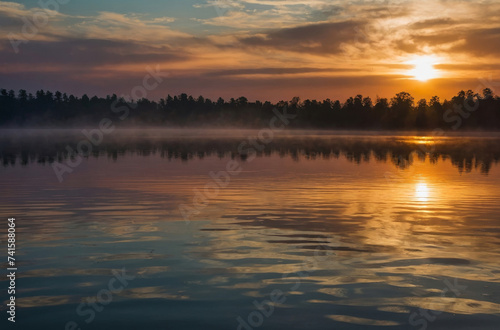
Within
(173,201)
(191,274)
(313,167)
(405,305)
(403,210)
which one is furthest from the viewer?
(313,167)

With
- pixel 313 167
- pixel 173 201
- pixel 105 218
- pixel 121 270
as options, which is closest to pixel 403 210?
pixel 173 201

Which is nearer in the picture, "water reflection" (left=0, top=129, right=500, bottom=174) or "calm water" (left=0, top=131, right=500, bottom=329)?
"calm water" (left=0, top=131, right=500, bottom=329)

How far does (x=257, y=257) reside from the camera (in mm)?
14727

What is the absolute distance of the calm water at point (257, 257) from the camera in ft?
35.1

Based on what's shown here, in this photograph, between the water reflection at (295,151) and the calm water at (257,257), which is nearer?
the calm water at (257,257)

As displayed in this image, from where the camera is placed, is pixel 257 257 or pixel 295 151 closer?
pixel 257 257

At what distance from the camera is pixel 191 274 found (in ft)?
42.9

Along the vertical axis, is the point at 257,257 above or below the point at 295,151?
above

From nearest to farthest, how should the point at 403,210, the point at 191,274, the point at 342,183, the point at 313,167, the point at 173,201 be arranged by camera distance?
the point at 191,274 → the point at 403,210 → the point at 173,201 → the point at 342,183 → the point at 313,167

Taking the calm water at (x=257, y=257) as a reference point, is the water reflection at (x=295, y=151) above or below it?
below

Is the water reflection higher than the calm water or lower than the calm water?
lower

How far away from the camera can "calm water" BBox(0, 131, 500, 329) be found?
1070 cm

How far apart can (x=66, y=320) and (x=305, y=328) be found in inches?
163

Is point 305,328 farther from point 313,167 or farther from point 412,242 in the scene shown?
point 313,167
